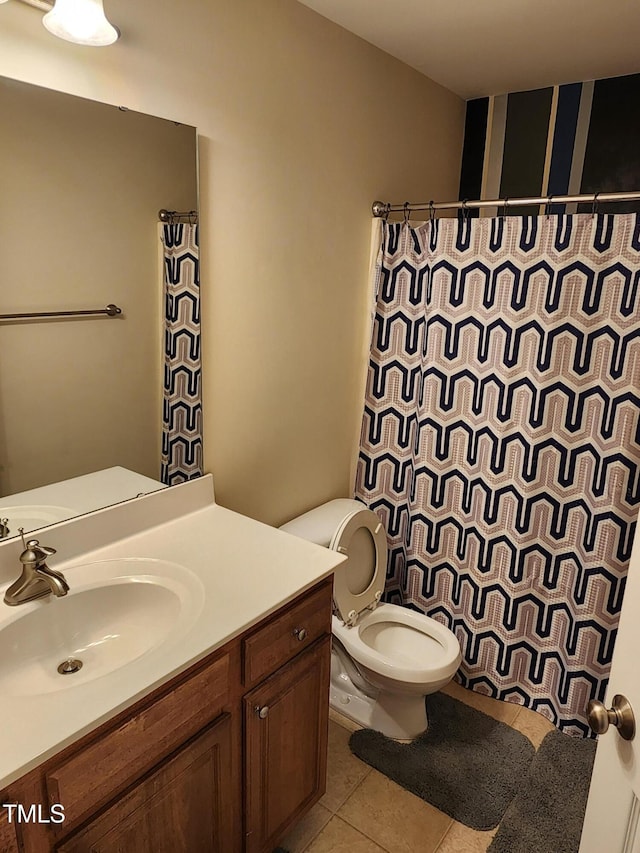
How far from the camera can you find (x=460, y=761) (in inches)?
79.0

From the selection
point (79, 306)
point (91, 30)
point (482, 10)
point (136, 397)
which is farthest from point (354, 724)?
point (482, 10)

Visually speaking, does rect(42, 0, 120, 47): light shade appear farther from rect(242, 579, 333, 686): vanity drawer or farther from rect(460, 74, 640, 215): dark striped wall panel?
rect(460, 74, 640, 215): dark striped wall panel

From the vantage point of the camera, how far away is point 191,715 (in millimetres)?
1211

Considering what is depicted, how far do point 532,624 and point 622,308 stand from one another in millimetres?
1195

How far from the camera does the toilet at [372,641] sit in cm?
197

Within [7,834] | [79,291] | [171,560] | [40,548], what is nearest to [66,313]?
[79,291]

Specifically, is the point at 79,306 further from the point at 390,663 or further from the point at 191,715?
the point at 390,663

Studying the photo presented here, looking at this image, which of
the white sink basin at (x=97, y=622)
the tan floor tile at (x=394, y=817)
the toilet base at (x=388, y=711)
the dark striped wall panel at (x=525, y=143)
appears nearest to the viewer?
the white sink basin at (x=97, y=622)

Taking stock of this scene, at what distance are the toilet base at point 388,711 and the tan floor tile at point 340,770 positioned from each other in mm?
79

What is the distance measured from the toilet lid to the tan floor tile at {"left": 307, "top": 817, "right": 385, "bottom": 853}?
2.00ft

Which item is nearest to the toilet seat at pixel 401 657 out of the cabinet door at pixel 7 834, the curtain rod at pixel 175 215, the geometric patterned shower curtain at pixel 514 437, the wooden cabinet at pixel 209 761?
the geometric patterned shower curtain at pixel 514 437

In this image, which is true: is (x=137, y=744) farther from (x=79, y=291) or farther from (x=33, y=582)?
(x=79, y=291)

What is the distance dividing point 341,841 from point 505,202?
205cm

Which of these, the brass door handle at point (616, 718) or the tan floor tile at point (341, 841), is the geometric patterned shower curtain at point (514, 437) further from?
the brass door handle at point (616, 718)
